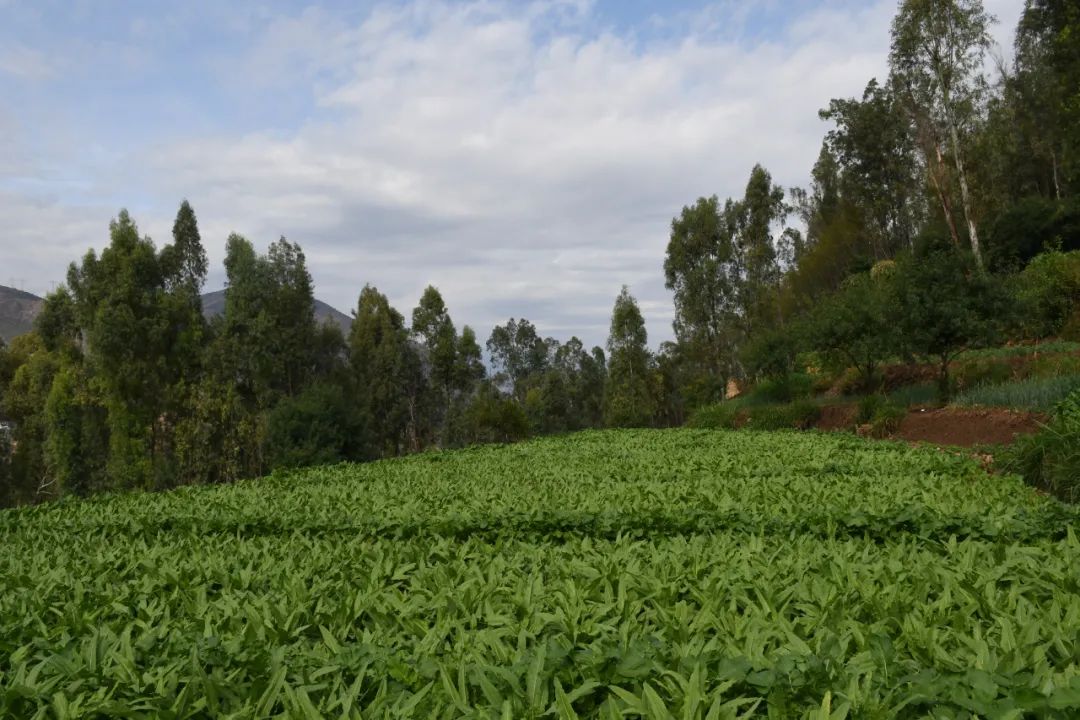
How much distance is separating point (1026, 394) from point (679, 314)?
22.9m

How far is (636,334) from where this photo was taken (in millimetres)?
36656

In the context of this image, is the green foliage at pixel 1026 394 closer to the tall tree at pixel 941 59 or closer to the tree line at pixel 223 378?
the tall tree at pixel 941 59

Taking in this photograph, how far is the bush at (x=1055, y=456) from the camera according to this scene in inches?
264

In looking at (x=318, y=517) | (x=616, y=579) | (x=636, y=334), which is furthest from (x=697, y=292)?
(x=616, y=579)

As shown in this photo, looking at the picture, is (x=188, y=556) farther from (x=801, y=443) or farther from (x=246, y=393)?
(x=246, y=393)

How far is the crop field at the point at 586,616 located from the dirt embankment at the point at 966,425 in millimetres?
6536

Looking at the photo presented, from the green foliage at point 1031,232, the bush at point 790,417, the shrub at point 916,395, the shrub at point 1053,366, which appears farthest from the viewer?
the green foliage at point 1031,232

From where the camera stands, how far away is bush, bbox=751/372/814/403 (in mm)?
24672

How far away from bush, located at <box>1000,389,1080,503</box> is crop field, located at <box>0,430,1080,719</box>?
154cm

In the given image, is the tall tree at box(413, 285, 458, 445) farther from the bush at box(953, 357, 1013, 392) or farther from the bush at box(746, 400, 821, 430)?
the bush at box(953, 357, 1013, 392)

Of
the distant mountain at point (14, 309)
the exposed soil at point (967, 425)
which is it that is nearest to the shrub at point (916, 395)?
the exposed soil at point (967, 425)

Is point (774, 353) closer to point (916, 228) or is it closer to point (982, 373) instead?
point (982, 373)

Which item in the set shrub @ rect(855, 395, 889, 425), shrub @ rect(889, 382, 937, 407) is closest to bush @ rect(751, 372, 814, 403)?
shrub @ rect(889, 382, 937, 407)

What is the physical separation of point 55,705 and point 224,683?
460 mm
